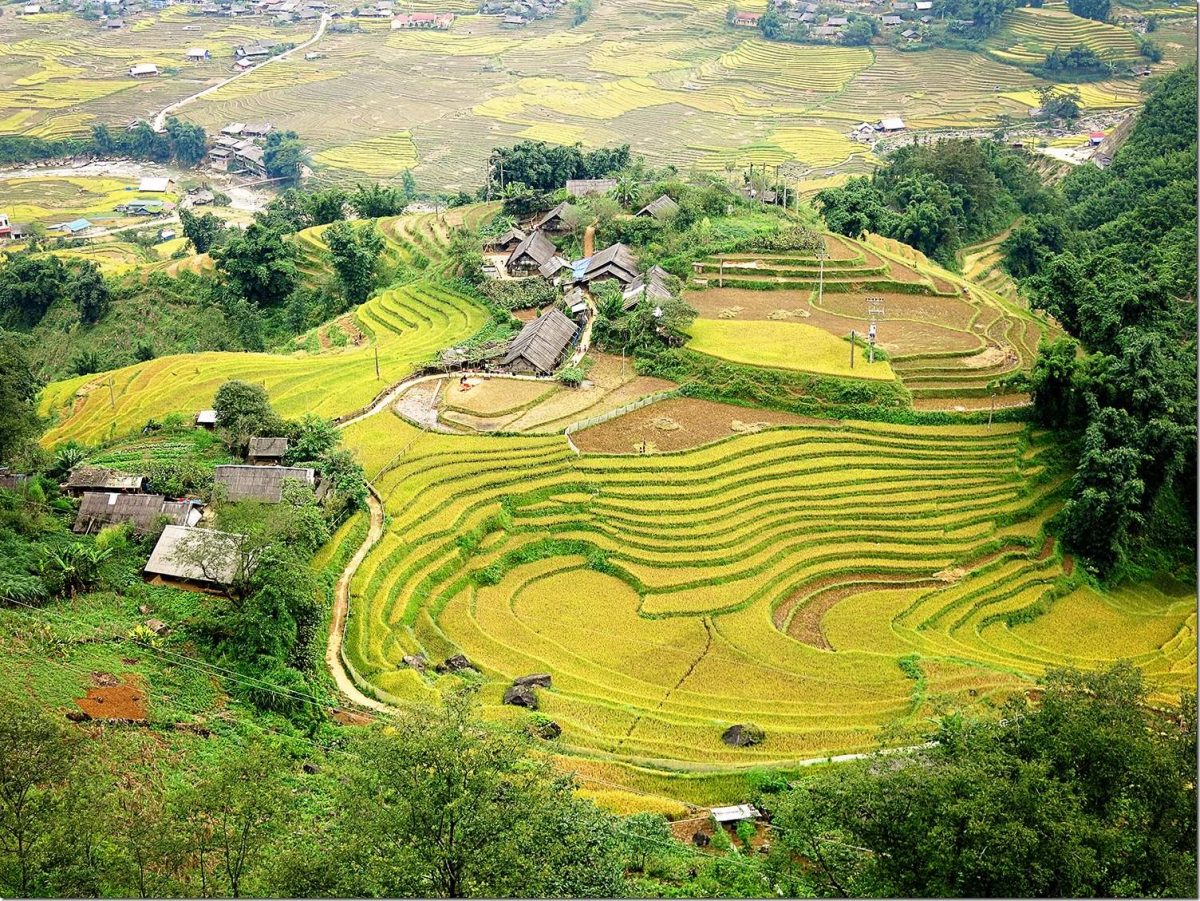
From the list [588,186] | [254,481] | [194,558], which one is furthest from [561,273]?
[194,558]

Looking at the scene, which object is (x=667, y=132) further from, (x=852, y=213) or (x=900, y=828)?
(x=900, y=828)

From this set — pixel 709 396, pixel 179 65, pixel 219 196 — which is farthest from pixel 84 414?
pixel 179 65

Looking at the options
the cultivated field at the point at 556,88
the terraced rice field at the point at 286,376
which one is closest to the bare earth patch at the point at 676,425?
the terraced rice field at the point at 286,376

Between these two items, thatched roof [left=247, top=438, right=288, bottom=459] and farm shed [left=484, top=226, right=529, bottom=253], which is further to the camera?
farm shed [left=484, top=226, right=529, bottom=253]

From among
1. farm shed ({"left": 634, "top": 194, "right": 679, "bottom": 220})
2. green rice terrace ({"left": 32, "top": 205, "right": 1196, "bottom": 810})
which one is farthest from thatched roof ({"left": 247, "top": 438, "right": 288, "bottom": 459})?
farm shed ({"left": 634, "top": 194, "right": 679, "bottom": 220})

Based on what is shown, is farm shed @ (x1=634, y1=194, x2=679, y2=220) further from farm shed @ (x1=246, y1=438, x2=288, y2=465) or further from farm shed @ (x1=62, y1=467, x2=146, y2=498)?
farm shed @ (x1=62, y1=467, x2=146, y2=498)

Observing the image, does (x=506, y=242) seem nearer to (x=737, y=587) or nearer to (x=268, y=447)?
(x=268, y=447)

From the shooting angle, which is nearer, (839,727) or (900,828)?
(900,828)
